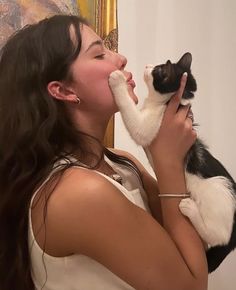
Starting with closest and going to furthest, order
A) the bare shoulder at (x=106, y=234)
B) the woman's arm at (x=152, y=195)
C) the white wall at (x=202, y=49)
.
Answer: the bare shoulder at (x=106, y=234)
the woman's arm at (x=152, y=195)
the white wall at (x=202, y=49)

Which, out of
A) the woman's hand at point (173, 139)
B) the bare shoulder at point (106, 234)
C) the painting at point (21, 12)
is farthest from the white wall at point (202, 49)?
the bare shoulder at point (106, 234)

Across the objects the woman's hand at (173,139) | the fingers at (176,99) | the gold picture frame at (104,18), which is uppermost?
the gold picture frame at (104,18)

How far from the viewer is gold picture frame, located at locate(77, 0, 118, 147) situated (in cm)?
133

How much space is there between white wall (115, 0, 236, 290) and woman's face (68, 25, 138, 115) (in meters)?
0.60

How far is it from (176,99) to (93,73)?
0.21 m

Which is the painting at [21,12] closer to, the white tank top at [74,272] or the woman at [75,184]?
the woman at [75,184]

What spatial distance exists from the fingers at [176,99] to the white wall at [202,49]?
57cm

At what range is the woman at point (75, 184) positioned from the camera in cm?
72

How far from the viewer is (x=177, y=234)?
81 centimetres

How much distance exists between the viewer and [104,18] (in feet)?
4.46

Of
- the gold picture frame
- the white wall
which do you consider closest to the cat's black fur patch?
the gold picture frame

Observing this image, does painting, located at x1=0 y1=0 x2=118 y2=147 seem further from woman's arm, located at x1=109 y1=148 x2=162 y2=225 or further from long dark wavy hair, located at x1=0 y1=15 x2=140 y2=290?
woman's arm, located at x1=109 y1=148 x2=162 y2=225

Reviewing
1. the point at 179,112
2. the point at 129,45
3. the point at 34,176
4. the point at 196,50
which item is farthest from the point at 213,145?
the point at 34,176

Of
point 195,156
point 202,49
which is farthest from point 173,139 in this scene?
point 202,49
